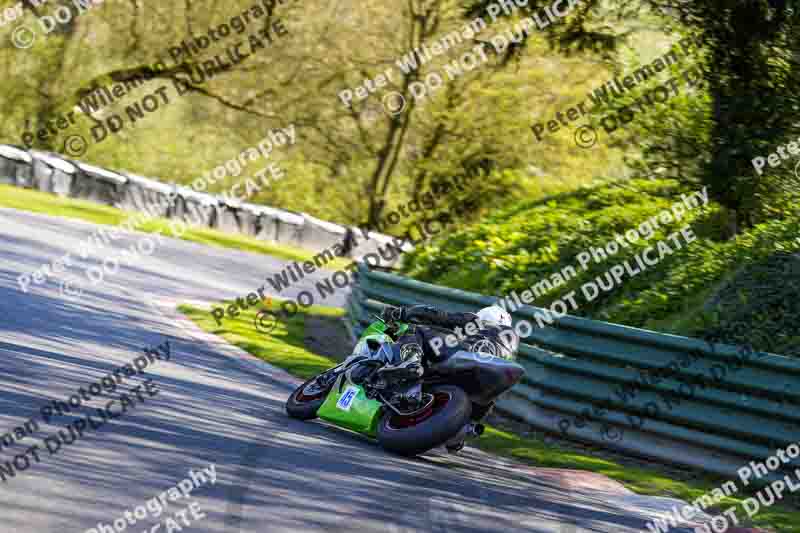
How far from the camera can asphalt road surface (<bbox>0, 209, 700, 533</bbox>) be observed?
661cm

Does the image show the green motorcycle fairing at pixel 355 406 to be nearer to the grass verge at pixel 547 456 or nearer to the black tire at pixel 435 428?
the black tire at pixel 435 428

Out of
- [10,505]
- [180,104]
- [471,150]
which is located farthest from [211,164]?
[10,505]

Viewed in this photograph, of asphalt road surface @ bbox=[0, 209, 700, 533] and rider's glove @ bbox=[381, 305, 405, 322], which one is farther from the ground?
rider's glove @ bbox=[381, 305, 405, 322]

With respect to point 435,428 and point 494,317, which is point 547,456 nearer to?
point 494,317

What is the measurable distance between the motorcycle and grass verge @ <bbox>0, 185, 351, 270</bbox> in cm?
1964

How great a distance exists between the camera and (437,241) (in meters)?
22.2

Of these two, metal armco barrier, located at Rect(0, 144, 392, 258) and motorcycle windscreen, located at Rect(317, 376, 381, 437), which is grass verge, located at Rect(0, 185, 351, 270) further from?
motorcycle windscreen, located at Rect(317, 376, 381, 437)

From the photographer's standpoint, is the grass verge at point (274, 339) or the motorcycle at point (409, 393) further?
the grass verge at point (274, 339)

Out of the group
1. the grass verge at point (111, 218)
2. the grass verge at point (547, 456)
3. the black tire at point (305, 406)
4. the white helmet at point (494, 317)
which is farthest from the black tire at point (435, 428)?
the grass verge at point (111, 218)

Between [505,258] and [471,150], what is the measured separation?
22.2 m

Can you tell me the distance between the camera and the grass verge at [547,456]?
9.80 meters

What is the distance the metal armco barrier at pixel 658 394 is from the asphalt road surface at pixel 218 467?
136cm

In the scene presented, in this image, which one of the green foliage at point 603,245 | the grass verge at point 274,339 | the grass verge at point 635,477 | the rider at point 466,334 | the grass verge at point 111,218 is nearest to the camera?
the grass verge at point 635,477

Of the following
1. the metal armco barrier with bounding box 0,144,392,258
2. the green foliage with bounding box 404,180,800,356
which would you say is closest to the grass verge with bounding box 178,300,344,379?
the green foliage with bounding box 404,180,800,356
